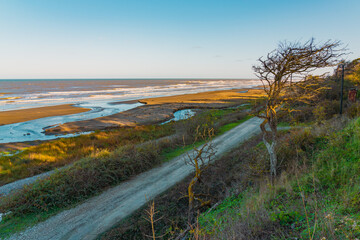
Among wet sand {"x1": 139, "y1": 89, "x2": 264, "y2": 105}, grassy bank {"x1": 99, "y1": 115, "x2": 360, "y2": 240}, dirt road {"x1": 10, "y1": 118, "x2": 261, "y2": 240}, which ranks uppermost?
wet sand {"x1": 139, "y1": 89, "x2": 264, "y2": 105}

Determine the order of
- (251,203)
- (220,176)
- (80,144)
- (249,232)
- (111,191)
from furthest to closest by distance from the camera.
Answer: (80,144), (220,176), (111,191), (251,203), (249,232)

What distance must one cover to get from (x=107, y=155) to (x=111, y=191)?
3181mm

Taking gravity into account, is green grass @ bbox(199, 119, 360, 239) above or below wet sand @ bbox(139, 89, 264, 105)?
below

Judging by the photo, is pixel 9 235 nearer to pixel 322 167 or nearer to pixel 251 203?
pixel 251 203

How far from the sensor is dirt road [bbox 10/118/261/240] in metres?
7.39

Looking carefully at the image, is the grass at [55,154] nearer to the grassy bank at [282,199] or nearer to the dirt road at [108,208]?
the dirt road at [108,208]

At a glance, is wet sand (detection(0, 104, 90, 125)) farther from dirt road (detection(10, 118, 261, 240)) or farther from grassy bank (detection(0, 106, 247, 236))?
dirt road (detection(10, 118, 261, 240))

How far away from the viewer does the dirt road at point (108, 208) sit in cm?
739

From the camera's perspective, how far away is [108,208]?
885 cm

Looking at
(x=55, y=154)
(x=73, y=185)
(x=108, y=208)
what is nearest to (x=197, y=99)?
(x=55, y=154)

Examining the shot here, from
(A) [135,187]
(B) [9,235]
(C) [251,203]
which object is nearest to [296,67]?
(C) [251,203]

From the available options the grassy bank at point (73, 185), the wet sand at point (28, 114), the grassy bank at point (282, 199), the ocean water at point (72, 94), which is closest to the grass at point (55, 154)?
the grassy bank at point (73, 185)

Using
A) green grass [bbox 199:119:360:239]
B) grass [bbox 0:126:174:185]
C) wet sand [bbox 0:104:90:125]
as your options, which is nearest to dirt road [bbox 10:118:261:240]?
green grass [bbox 199:119:360:239]

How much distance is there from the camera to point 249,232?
4.58 meters
